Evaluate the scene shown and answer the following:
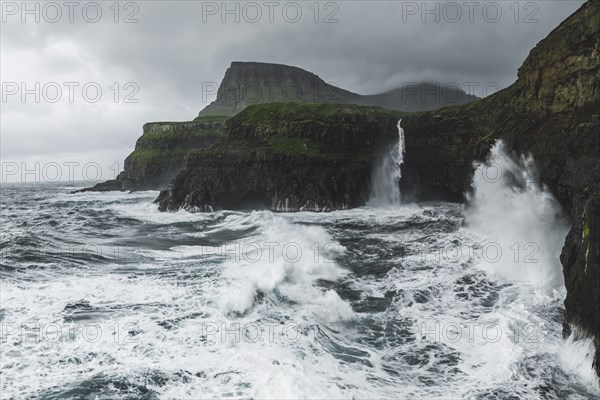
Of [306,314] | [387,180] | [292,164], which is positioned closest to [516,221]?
[306,314]

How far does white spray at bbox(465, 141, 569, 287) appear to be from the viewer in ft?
68.9

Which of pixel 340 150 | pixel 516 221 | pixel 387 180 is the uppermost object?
pixel 340 150

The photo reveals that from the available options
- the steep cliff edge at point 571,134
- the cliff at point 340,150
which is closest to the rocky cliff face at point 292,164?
the cliff at point 340,150

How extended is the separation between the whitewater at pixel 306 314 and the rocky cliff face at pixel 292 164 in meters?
→ 19.7

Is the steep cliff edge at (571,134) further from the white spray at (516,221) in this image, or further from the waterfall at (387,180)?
the waterfall at (387,180)

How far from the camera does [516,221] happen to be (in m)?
25.8

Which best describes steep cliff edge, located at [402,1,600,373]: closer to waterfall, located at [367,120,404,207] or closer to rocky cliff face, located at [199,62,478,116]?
waterfall, located at [367,120,404,207]

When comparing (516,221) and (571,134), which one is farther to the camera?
(516,221)

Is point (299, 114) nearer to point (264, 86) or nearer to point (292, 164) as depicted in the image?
point (292, 164)

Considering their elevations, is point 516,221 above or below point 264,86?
below

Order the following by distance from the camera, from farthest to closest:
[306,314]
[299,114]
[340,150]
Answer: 1. [299,114]
2. [340,150]
3. [306,314]

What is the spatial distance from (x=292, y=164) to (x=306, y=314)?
3701cm

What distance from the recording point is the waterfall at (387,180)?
181 feet

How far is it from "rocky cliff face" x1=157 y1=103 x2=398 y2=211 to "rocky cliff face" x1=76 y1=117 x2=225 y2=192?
39.7 metres
